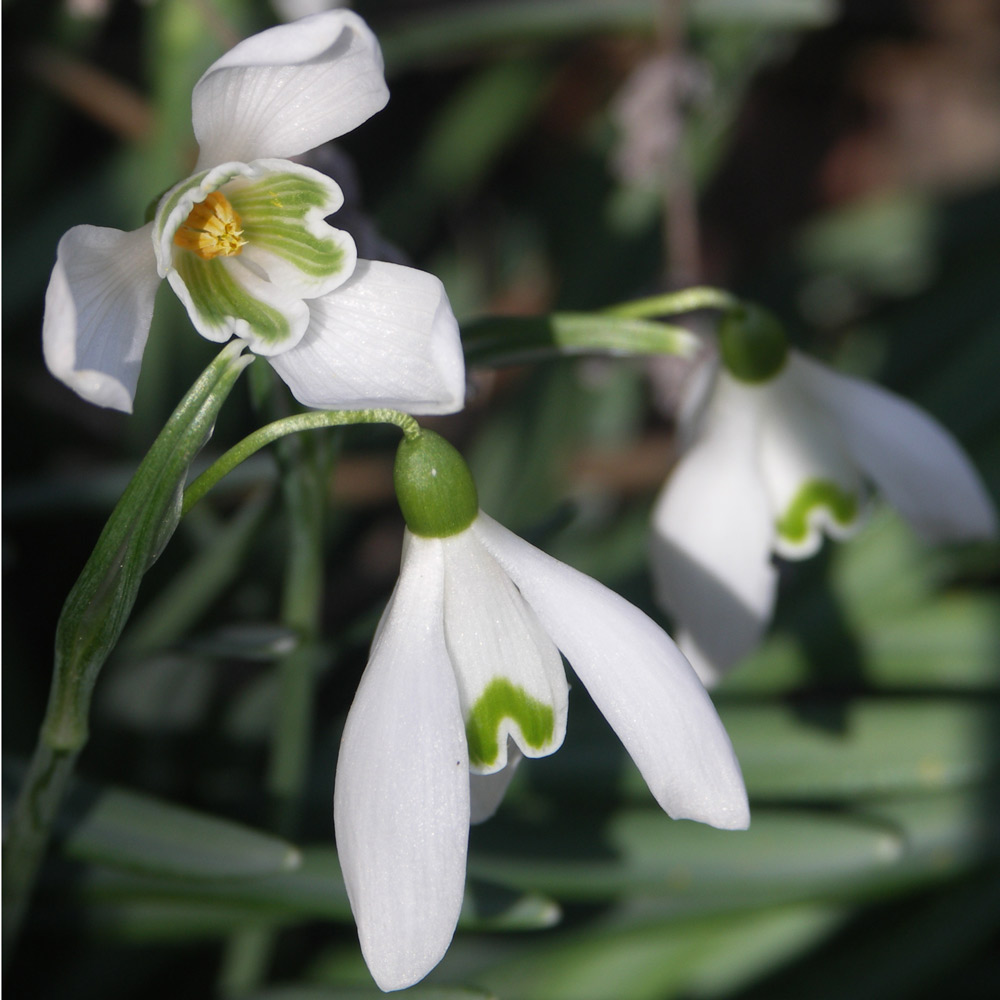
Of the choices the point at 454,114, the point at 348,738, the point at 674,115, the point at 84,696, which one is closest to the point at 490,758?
the point at 348,738

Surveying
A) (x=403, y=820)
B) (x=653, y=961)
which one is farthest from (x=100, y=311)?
(x=653, y=961)

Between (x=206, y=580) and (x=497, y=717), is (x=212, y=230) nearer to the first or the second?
(x=497, y=717)

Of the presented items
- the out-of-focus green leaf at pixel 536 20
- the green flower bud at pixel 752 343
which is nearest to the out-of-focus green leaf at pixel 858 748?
the green flower bud at pixel 752 343

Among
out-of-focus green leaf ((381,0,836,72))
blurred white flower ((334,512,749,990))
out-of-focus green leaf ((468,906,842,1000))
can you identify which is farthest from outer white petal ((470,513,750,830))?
out-of-focus green leaf ((381,0,836,72))

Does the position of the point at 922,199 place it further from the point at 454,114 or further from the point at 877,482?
the point at 877,482

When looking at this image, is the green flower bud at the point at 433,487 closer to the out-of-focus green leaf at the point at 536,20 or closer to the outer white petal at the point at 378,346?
the outer white petal at the point at 378,346
